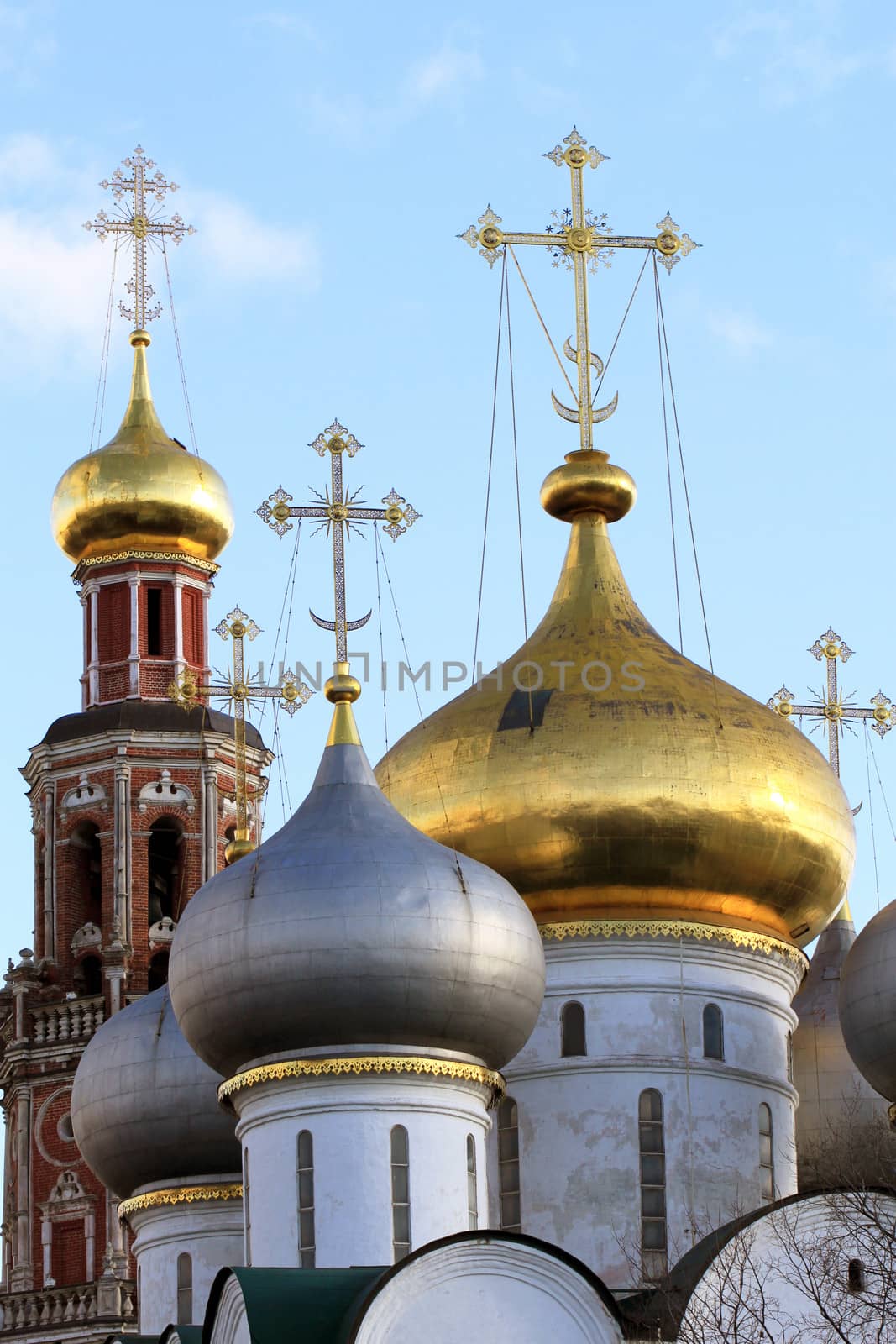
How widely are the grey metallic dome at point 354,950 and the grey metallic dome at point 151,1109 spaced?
117 inches

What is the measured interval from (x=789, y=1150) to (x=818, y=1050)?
8.53 feet

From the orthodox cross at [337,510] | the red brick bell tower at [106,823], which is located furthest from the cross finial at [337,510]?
the red brick bell tower at [106,823]

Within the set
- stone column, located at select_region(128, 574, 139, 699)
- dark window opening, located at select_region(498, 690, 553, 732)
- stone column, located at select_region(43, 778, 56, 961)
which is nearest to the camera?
dark window opening, located at select_region(498, 690, 553, 732)

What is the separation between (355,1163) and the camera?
82.9 ft

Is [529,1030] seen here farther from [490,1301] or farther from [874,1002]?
[874,1002]

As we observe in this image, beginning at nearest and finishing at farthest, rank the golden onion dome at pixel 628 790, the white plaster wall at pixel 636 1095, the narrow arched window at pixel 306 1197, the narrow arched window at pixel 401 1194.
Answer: the narrow arched window at pixel 401 1194, the narrow arched window at pixel 306 1197, the white plaster wall at pixel 636 1095, the golden onion dome at pixel 628 790

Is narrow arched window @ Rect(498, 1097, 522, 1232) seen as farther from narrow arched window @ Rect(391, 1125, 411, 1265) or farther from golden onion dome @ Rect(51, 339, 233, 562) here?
golden onion dome @ Rect(51, 339, 233, 562)

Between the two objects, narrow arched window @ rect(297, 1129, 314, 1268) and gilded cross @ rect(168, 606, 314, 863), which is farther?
gilded cross @ rect(168, 606, 314, 863)

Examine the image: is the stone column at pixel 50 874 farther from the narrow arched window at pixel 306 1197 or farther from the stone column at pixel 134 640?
the narrow arched window at pixel 306 1197

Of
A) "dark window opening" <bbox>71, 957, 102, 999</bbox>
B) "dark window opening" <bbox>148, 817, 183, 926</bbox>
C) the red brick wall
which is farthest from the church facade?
the red brick wall

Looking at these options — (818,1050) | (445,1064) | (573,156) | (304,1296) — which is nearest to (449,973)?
(445,1064)

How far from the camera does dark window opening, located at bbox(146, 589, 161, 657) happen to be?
157 ft

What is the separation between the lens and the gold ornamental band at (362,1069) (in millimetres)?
25391

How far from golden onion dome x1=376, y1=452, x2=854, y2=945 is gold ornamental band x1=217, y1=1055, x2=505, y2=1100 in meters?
2.93
